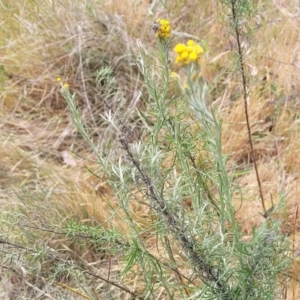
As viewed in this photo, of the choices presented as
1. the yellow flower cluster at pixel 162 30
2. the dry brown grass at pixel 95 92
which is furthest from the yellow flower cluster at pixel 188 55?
the dry brown grass at pixel 95 92

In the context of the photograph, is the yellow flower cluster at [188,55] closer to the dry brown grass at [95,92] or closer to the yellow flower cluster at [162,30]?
the yellow flower cluster at [162,30]

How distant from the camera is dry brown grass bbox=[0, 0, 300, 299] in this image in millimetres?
2301

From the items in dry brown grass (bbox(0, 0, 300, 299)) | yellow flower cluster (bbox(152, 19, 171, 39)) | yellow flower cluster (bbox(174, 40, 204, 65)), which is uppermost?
yellow flower cluster (bbox(174, 40, 204, 65))

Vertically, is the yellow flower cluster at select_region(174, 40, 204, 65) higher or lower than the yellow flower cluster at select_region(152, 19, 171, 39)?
higher

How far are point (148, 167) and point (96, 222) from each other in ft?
3.60

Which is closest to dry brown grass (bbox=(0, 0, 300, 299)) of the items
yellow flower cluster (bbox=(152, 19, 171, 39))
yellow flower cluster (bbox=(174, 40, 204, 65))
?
yellow flower cluster (bbox=(152, 19, 171, 39))

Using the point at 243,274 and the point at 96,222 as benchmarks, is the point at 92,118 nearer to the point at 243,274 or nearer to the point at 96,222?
the point at 96,222

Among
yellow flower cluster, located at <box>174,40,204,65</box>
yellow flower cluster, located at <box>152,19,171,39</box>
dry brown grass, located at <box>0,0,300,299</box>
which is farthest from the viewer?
dry brown grass, located at <box>0,0,300,299</box>

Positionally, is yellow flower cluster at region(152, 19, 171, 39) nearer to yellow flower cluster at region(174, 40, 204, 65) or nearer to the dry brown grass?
yellow flower cluster at region(174, 40, 204, 65)

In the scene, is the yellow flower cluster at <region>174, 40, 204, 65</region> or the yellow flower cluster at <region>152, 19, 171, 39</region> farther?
the yellow flower cluster at <region>152, 19, 171, 39</region>

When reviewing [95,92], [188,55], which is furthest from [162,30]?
[95,92]

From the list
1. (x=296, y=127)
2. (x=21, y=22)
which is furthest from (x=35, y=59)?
(x=296, y=127)

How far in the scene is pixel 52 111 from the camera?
2965 mm

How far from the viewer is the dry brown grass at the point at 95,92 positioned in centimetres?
230
